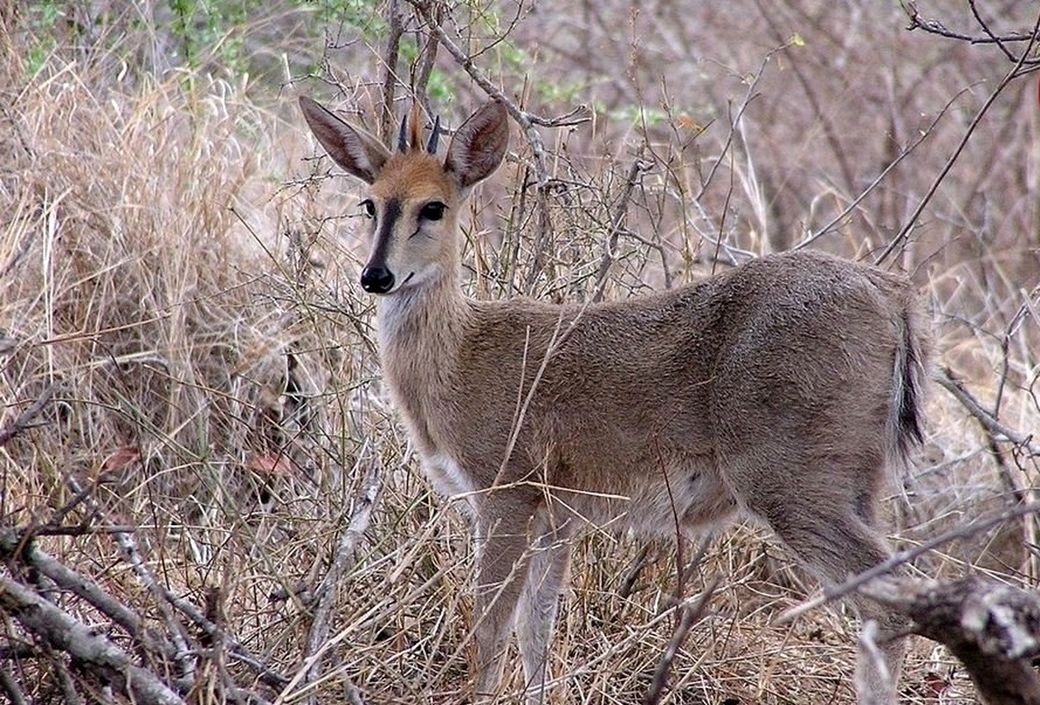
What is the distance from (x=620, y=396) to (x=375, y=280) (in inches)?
33.6

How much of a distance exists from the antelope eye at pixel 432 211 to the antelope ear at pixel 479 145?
0.51 feet

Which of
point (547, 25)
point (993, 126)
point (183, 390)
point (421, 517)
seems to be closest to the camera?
point (421, 517)

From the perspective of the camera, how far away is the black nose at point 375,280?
5207 mm

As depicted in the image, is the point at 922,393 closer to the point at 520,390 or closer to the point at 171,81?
the point at 520,390

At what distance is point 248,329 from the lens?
6906mm

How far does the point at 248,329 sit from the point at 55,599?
2.41m

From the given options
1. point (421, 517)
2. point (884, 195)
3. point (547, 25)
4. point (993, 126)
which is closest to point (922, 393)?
point (421, 517)

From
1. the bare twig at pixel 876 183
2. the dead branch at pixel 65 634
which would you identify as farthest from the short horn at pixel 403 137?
the dead branch at pixel 65 634

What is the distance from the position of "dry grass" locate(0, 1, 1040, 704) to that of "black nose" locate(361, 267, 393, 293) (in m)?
0.62

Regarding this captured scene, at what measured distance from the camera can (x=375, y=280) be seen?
521 centimetres

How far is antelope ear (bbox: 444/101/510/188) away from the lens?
5.47 metres

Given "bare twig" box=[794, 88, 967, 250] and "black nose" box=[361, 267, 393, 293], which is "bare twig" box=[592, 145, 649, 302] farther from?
"black nose" box=[361, 267, 393, 293]

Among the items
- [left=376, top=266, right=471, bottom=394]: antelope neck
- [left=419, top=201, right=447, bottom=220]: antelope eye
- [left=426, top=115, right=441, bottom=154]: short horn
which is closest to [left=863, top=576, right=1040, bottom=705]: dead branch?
[left=376, top=266, right=471, bottom=394]: antelope neck

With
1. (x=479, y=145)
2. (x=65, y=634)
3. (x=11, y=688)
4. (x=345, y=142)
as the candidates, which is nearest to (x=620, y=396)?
(x=479, y=145)
